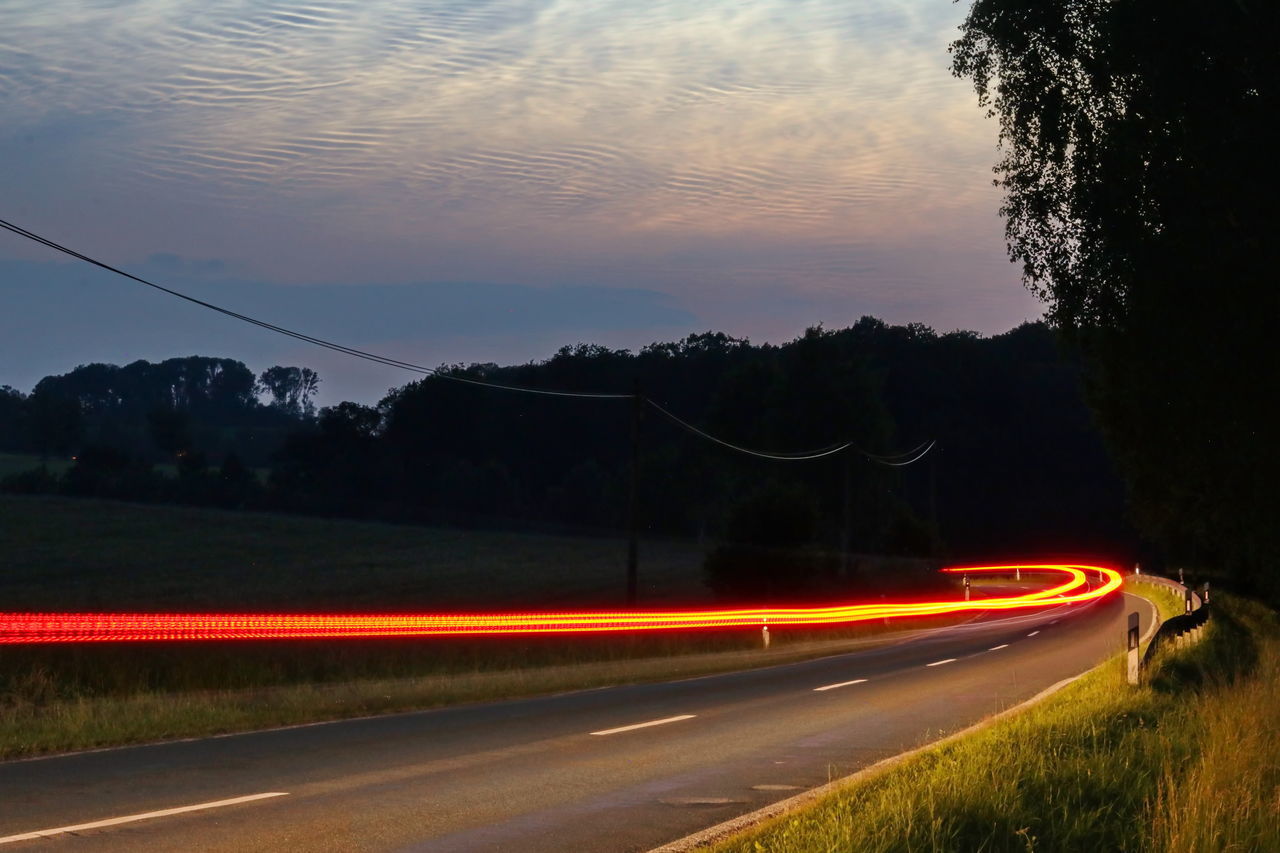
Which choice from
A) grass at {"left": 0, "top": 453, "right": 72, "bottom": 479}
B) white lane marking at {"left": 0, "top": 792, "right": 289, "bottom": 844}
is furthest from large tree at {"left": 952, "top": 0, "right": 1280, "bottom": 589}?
grass at {"left": 0, "top": 453, "right": 72, "bottom": 479}

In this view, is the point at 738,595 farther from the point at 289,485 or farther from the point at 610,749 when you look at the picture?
the point at 289,485

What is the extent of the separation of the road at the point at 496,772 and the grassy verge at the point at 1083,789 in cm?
126

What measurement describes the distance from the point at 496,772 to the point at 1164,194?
44.5ft

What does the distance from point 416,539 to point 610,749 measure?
2978 inches

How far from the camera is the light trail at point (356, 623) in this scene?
21062 mm

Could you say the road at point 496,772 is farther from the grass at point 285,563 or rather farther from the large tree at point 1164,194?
the grass at point 285,563

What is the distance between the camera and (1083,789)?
9.73m

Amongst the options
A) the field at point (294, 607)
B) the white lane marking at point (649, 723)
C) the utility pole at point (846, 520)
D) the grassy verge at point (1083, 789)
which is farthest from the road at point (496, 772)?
the utility pole at point (846, 520)

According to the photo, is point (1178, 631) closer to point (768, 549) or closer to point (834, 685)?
point (834, 685)

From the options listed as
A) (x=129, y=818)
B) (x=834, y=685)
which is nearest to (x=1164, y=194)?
(x=834, y=685)

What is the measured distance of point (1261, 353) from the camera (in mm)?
19438

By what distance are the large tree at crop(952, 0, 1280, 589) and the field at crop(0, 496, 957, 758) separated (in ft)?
32.5

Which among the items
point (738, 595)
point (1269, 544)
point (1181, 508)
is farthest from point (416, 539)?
point (1269, 544)

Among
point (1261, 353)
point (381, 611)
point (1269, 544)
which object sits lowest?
point (381, 611)
